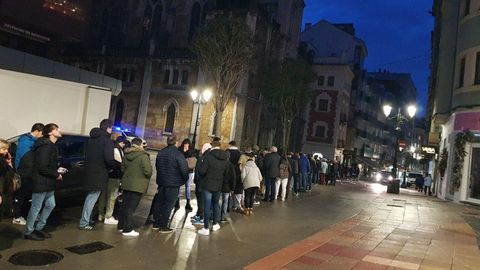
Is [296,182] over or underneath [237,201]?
over

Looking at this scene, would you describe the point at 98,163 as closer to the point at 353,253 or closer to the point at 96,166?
the point at 96,166

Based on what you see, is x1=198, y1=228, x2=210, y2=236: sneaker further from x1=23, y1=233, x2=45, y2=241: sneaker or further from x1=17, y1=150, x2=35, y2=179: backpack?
x1=17, y1=150, x2=35, y2=179: backpack

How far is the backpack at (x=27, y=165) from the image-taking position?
7.18 meters

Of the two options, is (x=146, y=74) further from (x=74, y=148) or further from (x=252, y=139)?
(x=74, y=148)

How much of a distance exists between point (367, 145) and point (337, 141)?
748 inches

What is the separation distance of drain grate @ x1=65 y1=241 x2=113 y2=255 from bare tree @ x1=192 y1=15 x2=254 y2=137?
2231cm

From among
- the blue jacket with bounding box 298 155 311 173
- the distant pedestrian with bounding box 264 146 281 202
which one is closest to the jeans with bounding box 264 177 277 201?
the distant pedestrian with bounding box 264 146 281 202

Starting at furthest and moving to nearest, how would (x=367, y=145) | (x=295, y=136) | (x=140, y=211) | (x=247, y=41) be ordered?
(x=367, y=145), (x=295, y=136), (x=247, y=41), (x=140, y=211)

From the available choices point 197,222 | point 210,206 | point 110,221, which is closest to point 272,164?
point 197,222

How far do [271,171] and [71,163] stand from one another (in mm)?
6694

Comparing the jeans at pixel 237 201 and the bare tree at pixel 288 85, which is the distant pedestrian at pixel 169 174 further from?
the bare tree at pixel 288 85

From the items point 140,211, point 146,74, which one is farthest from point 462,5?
point 146,74

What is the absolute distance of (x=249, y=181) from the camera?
11414 millimetres

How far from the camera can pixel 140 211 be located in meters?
10.4
